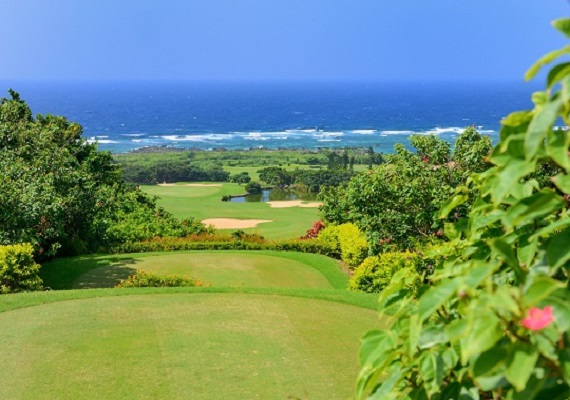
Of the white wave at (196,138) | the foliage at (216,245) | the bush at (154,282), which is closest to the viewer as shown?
the bush at (154,282)

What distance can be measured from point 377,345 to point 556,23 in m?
1.18

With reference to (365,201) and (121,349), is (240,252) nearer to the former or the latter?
(365,201)

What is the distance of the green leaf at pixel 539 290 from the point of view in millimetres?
1536

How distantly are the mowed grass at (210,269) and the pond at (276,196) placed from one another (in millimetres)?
47605

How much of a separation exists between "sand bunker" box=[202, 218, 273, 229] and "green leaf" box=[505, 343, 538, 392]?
4338cm

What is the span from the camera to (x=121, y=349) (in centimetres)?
923

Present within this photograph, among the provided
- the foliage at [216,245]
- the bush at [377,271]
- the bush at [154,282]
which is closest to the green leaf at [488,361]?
the bush at [154,282]

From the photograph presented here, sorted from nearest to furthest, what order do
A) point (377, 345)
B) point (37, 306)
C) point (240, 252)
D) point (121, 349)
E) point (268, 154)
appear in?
1. point (377, 345)
2. point (121, 349)
3. point (37, 306)
4. point (240, 252)
5. point (268, 154)

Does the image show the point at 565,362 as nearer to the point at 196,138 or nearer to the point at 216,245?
the point at 216,245

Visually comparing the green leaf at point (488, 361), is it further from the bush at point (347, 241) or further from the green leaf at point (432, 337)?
the bush at point (347, 241)

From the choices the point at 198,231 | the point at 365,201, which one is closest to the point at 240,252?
the point at 198,231

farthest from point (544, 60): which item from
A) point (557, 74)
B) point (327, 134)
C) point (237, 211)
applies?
point (327, 134)

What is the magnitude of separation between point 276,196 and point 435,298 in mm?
74510

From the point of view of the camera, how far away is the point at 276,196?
7638 cm
